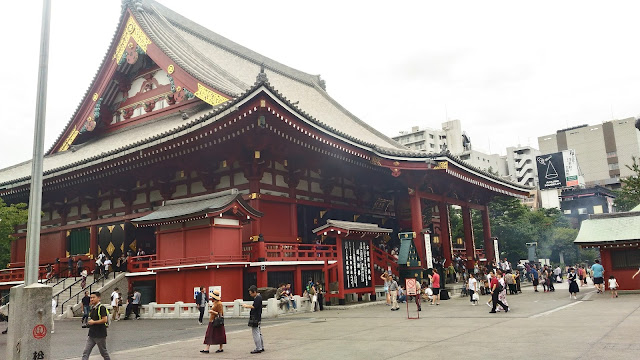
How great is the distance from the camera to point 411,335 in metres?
12.6

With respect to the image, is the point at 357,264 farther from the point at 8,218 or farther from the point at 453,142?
the point at 453,142

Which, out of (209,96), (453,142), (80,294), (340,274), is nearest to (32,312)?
(340,274)

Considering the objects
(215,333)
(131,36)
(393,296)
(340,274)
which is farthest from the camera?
(131,36)

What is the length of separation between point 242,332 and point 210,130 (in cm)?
870

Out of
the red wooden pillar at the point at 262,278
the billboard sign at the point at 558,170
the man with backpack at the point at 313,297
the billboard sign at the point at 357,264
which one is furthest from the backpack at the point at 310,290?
the billboard sign at the point at 558,170

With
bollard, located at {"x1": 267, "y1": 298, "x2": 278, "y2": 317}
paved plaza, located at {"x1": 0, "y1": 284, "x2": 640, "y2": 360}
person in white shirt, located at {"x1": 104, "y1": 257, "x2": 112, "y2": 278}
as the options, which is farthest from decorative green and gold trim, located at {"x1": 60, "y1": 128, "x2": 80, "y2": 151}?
bollard, located at {"x1": 267, "y1": 298, "x2": 278, "y2": 317}

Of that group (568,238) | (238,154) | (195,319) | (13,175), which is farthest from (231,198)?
(568,238)

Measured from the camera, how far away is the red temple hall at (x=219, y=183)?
68.8 feet

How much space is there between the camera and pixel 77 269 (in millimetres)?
29219

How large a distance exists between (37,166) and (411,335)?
29.7 feet

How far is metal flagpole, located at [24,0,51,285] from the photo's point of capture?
359 inches

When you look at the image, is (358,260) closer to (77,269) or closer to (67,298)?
(67,298)

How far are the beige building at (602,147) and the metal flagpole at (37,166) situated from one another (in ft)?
356

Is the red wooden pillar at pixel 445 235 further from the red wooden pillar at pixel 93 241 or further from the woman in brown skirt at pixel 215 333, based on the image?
the woman in brown skirt at pixel 215 333
